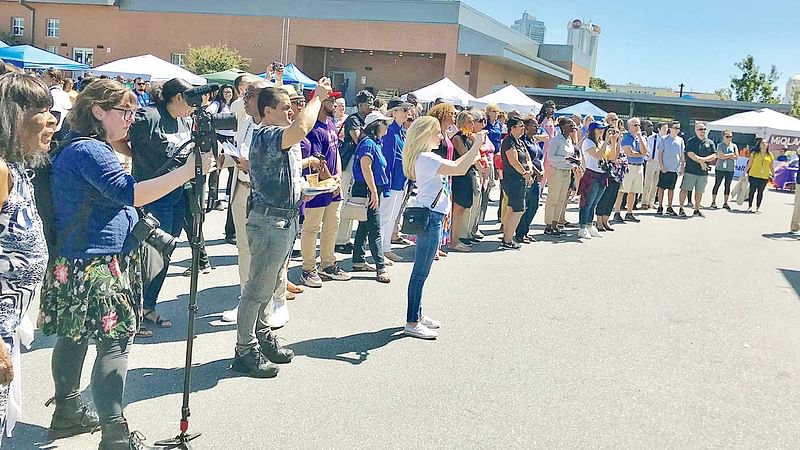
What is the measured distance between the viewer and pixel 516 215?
32.2 ft

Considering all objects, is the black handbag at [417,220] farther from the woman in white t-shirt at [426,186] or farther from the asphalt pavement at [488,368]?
the asphalt pavement at [488,368]

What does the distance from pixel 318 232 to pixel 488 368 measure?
262cm

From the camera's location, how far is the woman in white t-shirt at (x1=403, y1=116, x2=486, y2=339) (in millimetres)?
5547

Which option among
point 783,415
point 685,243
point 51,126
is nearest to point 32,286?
point 51,126

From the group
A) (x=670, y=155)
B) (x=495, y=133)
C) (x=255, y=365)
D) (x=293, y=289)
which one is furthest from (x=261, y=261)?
(x=670, y=155)

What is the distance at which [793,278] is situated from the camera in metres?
9.47

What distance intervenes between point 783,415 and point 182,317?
4574 millimetres

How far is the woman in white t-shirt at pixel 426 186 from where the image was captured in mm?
5547

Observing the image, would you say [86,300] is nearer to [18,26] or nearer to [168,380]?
[168,380]

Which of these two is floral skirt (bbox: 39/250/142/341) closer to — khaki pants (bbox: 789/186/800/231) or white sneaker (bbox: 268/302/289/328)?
white sneaker (bbox: 268/302/289/328)

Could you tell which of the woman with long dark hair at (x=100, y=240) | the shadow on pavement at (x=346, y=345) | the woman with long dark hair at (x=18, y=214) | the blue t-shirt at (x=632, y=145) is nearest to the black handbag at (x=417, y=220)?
the shadow on pavement at (x=346, y=345)

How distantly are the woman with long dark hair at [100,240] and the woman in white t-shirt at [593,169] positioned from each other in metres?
8.61

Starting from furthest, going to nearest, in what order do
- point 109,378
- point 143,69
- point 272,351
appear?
1. point 143,69
2. point 272,351
3. point 109,378

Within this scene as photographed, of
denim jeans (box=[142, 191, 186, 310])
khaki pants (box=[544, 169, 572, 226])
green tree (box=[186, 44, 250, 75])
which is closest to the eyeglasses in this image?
denim jeans (box=[142, 191, 186, 310])
